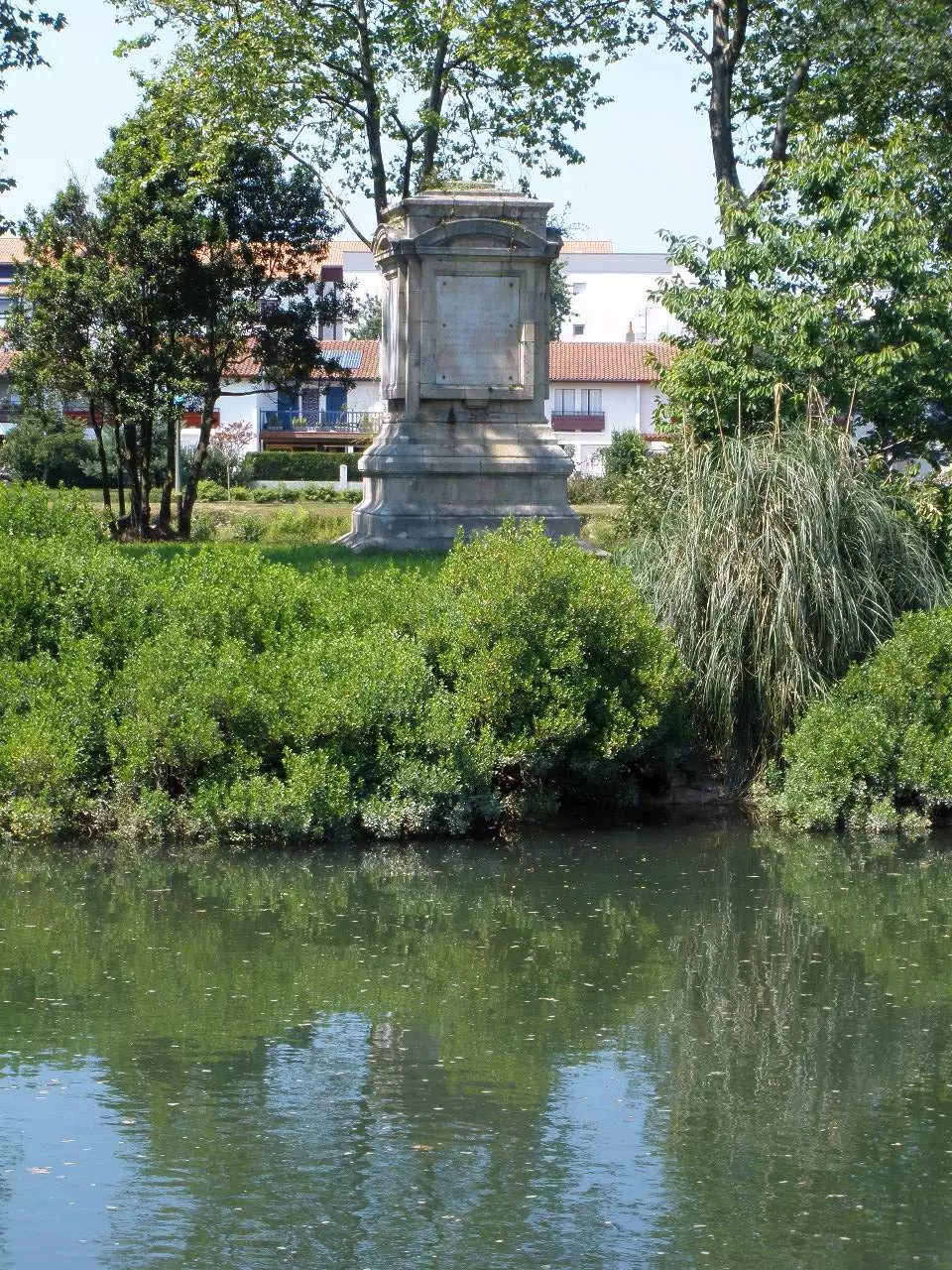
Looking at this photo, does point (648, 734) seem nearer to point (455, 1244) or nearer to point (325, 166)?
point (455, 1244)

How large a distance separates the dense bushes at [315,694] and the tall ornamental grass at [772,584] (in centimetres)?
53

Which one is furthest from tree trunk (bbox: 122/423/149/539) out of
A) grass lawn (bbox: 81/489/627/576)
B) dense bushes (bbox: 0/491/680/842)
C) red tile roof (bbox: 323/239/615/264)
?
red tile roof (bbox: 323/239/615/264)

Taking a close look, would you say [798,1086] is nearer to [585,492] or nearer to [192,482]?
[192,482]

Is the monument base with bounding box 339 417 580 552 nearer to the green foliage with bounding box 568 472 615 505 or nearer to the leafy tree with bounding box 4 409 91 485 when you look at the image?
the green foliage with bounding box 568 472 615 505

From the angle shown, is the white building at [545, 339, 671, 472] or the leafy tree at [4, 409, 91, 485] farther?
the white building at [545, 339, 671, 472]

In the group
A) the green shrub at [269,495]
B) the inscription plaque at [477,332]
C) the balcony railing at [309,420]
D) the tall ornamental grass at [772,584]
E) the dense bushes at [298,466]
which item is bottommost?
the tall ornamental grass at [772,584]

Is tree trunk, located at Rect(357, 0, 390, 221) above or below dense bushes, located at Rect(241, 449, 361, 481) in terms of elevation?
above

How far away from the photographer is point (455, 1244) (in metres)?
5.54

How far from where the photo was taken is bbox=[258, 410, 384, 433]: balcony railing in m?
77.7

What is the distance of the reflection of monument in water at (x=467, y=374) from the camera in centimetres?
2009

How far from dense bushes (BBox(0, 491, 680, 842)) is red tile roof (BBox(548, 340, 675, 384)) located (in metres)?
71.9

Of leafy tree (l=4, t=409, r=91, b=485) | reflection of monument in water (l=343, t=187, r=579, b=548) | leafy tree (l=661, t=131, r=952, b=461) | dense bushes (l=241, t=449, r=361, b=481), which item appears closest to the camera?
leafy tree (l=661, t=131, r=952, b=461)

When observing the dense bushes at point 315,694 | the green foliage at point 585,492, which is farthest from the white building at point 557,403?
the dense bushes at point 315,694

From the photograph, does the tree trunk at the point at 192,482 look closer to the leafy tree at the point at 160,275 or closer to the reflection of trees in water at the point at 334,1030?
the leafy tree at the point at 160,275
